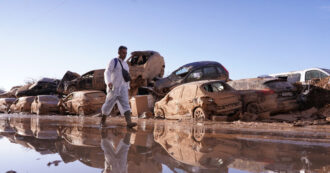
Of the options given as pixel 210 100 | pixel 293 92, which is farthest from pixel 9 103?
pixel 293 92

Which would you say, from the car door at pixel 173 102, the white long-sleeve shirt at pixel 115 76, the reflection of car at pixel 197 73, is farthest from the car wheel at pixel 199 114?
the reflection of car at pixel 197 73

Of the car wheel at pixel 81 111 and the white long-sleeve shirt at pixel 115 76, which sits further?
the car wheel at pixel 81 111

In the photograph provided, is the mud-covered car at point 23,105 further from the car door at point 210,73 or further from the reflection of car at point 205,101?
the reflection of car at point 205,101

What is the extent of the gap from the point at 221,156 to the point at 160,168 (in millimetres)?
909

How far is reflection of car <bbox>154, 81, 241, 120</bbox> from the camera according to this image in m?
9.70

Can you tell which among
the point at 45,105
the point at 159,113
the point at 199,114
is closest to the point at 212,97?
the point at 199,114

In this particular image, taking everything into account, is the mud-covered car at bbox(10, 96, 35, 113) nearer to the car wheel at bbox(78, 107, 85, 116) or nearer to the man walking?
the car wheel at bbox(78, 107, 85, 116)

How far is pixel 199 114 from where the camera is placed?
9984 mm

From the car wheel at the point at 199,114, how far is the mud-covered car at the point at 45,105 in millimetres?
11068

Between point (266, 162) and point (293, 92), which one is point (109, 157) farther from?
point (293, 92)

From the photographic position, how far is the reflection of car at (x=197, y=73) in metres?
14.0

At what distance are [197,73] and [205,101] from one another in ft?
14.7

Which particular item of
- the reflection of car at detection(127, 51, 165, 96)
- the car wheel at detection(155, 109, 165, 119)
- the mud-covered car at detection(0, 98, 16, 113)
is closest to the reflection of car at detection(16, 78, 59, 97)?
the mud-covered car at detection(0, 98, 16, 113)

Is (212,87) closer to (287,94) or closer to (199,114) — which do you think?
(199,114)
